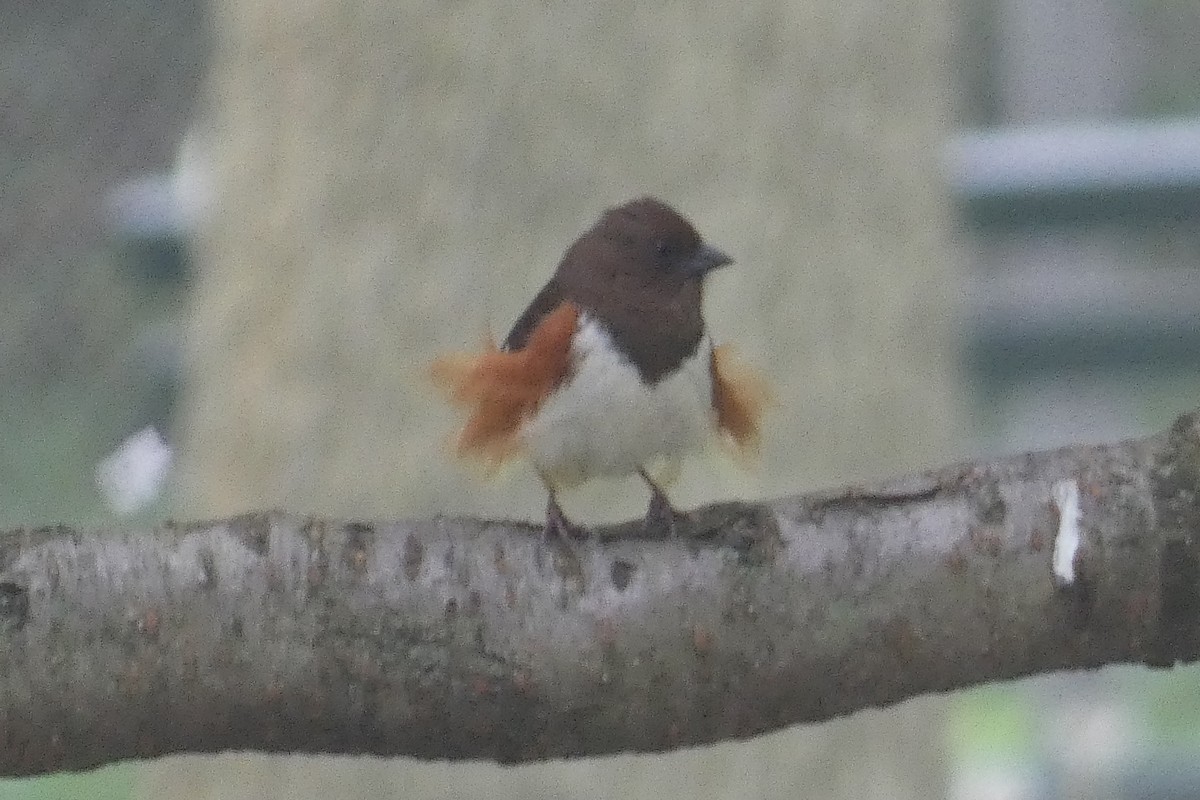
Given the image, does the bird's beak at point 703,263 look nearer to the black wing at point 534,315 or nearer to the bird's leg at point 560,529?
the black wing at point 534,315

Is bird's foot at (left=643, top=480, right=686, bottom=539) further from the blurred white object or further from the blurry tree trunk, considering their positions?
the blurry tree trunk

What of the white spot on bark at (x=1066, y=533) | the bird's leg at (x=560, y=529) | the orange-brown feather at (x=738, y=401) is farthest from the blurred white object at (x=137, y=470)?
the white spot on bark at (x=1066, y=533)

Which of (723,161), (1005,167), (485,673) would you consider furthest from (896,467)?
(485,673)

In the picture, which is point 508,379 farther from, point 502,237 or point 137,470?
point 502,237

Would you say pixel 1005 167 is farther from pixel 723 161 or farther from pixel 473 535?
pixel 473 535

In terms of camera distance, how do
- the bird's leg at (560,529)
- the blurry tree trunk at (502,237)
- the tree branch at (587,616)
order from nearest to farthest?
the tree branch at (587,616) < the bird's leg at (560,529) < the blurry tree trunk at (502,237)

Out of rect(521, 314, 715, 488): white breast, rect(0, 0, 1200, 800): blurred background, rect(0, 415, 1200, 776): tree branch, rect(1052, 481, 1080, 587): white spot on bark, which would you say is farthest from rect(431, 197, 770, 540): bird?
rect(0, 0, 1200, 800): blurred background
